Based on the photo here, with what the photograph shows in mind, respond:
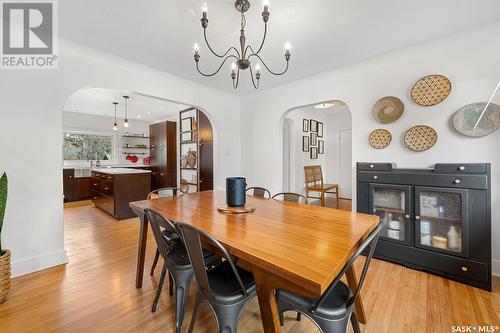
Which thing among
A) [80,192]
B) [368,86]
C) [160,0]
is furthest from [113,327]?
[80,192]

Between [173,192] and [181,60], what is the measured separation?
1.69 m

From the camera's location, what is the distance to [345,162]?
564cm

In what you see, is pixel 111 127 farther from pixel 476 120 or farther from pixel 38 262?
pixel 476 120

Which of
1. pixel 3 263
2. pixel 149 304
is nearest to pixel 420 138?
pixel 149 304

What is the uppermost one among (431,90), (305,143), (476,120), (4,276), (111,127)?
(111,127)

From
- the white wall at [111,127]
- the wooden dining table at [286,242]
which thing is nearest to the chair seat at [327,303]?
the wooden dining table at [286,242]

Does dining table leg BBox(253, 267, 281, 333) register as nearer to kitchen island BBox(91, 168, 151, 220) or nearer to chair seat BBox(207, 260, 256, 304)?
chair seat BBox(207, 260, 256, 304)

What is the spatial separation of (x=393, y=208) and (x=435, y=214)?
36cm

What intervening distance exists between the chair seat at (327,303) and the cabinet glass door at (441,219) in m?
1.61

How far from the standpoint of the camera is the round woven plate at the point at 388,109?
2500 millimetres

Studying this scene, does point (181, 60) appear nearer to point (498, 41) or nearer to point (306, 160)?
point (498, 41)

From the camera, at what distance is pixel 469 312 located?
5.27 feet

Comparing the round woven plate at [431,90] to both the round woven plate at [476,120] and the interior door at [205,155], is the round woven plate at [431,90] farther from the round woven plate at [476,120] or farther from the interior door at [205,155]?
the interior door at [205,155]

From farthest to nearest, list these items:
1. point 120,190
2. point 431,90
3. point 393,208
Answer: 1. point 120,190
2. point 393,208
3. point 431,90
